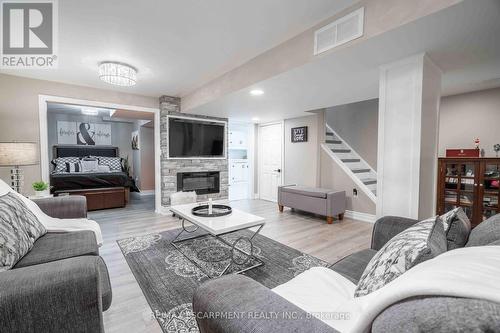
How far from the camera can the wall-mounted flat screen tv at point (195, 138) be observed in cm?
466

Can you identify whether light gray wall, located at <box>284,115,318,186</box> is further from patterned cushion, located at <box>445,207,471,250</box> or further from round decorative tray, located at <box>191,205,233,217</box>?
patterned cushion, located at <box>445,207,471,250</box>

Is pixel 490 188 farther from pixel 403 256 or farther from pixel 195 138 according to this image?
pixel 195 138

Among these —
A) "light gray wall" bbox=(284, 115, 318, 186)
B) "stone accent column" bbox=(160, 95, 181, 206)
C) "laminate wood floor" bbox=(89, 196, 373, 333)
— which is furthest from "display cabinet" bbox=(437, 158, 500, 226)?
"stone accent column" bbox=(160, 95, 181, 206)

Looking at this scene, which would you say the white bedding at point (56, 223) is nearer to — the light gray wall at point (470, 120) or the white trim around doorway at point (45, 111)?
the white trim around doorway at point (45, 111)

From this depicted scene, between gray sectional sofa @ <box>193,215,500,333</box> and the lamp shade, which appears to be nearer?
gray sectional sofa @ <box>193,215,500,333</box>

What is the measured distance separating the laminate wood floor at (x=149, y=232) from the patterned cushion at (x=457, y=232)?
4.99 ft

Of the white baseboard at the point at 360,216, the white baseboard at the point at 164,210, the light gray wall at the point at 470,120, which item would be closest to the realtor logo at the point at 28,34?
the white baseboard at the point at 164,210

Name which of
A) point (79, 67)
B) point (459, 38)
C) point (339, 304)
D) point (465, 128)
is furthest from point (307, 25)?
point (465, 128)

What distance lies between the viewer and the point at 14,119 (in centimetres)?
326

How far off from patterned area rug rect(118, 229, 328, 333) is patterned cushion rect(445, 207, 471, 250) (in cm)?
138

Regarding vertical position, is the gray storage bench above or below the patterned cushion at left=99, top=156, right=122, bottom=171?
below

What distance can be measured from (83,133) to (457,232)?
Result: 8.40 metres

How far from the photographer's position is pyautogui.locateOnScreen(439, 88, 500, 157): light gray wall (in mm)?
3318

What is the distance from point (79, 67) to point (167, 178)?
7.63 ft
